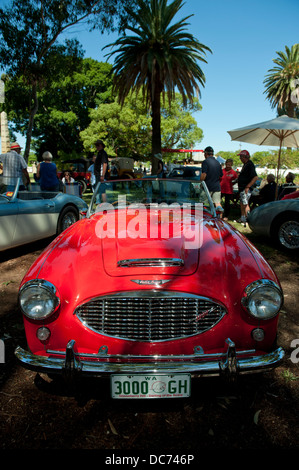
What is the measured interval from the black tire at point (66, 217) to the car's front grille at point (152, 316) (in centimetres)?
401

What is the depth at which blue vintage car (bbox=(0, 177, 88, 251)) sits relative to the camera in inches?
171

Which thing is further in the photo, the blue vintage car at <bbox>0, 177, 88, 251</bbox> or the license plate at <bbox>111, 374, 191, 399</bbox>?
the blue vintage car at <bbox>0, 177, 88, 251</bbox>

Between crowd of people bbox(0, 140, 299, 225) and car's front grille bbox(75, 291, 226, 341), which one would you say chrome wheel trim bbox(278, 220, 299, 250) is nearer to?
crowd of people bbox(0, 140, 299, 225)

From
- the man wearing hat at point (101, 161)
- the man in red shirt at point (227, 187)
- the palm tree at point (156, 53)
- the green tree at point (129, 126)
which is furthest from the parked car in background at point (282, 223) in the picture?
the green tree at point (129, 126)

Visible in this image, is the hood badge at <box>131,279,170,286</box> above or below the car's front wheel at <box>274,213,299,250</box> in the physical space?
above

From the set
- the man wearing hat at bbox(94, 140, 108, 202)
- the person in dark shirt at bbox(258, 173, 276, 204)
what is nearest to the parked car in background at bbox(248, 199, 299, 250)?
the person in dark shirt at bbox(258, 173, 276, 204)

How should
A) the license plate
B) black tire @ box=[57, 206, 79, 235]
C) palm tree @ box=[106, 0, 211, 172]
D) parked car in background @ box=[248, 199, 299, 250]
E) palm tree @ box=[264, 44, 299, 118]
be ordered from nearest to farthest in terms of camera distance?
1. the license plate
2. parked car in background @ box=[248, 199, 299, 250]
3. black tire @ box=[57, 206, 79, 235]
4. palm tree @ box=[106, 0, 211, 172]
5. palm tree @ box=[264, 44, 299, 118]

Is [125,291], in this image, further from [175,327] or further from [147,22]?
[147,22]

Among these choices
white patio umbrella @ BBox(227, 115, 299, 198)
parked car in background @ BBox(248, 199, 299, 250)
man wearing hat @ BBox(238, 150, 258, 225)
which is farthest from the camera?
white patio umbrella @ BBox(227, 115, 299, 198)

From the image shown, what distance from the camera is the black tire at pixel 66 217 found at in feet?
18.3

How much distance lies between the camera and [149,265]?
191cm

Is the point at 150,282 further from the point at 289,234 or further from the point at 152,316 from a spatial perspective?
the point at 289,234

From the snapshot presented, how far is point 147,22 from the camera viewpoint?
40.1 feet
